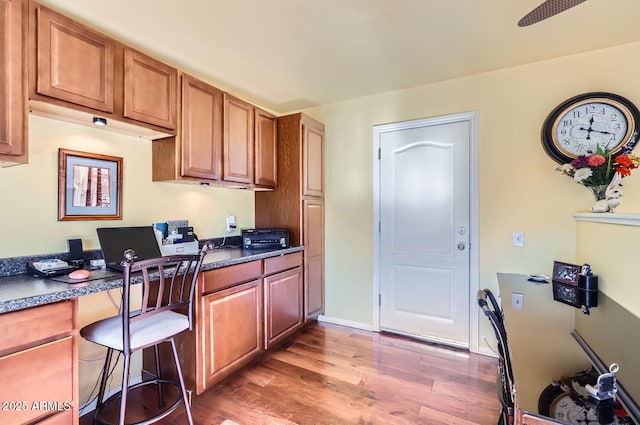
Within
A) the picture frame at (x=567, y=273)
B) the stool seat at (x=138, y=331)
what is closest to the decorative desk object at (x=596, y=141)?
the picture frame at (x=567, y=273)

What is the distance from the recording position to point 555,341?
1.10 m

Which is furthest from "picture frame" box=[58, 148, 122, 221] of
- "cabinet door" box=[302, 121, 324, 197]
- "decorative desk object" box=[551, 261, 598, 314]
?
"decorative desk object" box=[551, 261, 598, 314]

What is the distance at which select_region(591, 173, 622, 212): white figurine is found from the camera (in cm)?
183

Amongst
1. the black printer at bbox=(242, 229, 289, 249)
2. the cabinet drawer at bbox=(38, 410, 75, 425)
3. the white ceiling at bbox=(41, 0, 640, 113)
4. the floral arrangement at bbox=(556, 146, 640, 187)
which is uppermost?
the white ceiling at bbox=(41, 0, 640, 113)

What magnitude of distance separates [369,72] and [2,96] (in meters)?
2.33

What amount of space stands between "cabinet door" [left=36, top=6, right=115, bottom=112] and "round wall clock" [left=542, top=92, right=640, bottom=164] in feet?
10.2

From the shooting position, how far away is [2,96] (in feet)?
4.25

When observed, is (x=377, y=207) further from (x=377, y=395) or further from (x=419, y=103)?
(x=377, y=395)

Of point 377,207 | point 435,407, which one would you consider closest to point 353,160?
point 377,207

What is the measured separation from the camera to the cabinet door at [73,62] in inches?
56.8

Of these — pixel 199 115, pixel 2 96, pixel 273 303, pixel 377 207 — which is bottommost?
pixel 273 303

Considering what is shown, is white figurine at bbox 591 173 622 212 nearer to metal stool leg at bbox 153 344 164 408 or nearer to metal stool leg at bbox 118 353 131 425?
metal stool leg at bbox 118 353 131 425

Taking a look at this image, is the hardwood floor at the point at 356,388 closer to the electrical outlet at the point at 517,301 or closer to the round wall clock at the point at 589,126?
the electrical outlet at the point at 517,301

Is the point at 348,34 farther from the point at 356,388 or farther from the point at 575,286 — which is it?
the point at 356,388
